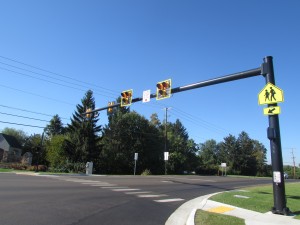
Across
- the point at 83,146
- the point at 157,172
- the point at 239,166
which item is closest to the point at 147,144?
the point at 157,172

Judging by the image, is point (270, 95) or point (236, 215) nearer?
point (236, 215)

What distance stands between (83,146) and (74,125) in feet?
21.0

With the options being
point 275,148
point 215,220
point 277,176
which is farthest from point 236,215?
point 275,148

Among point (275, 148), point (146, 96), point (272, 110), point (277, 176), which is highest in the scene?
point (146, 96)

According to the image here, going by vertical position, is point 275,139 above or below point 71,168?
above

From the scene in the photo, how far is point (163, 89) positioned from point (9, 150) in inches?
2680

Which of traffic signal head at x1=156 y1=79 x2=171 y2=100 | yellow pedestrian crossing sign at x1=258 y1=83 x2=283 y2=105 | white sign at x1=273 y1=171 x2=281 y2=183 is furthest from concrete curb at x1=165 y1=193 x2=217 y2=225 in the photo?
traffic signal head at x1=156 y1=79 x2=171 y2=100

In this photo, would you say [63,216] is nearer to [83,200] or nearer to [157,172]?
[83,200]

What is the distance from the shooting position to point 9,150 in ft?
242

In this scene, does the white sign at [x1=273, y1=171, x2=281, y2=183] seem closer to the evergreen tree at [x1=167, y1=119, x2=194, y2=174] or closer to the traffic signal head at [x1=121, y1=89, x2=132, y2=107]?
the traffic signal head at [x1=121, y1=89, x2=132, y2=107]

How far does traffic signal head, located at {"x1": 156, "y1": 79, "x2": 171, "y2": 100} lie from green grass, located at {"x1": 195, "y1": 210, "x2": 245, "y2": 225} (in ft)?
27.3

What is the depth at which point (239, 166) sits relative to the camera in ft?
280

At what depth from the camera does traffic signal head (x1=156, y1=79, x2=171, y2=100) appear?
16797mm

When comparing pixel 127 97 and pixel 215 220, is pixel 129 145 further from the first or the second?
pixel 215 220
